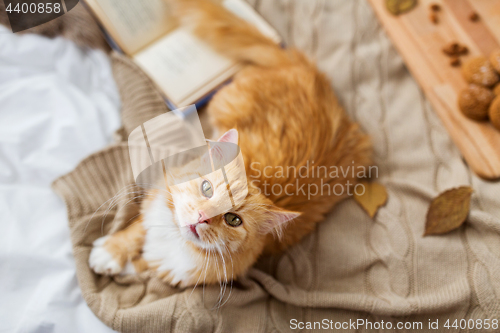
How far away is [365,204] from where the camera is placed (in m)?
1.09

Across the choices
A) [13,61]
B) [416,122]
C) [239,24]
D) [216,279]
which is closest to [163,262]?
[216,279]

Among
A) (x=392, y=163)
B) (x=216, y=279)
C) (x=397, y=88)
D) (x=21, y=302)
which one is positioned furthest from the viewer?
(x=397, y=88)

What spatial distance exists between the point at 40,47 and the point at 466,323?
5.44 ft

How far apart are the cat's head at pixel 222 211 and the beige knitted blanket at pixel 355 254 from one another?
0.69ft

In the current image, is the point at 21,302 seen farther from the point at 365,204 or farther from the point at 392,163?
the point at 392,163

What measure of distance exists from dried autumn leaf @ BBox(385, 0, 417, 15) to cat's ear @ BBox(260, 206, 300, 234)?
3.78 feet

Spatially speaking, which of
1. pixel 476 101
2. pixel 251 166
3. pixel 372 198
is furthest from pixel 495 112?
pixel 251 166

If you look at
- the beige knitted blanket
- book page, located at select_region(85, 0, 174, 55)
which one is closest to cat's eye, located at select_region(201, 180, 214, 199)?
the beige knitted blanket

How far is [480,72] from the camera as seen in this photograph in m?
1.14

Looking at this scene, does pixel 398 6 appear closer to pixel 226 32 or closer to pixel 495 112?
pixel 495 112

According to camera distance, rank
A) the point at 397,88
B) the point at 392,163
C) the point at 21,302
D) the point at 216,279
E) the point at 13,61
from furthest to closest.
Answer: the point at 397,88
the point at 392,163
the point at 13,61
the point at 216,279
the point at 21,302

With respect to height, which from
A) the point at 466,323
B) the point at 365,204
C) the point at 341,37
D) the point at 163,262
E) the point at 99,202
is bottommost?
the point at 466,323

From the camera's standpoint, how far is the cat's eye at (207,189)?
2.43 feet

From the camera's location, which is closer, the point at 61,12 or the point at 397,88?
the point at 61,12
